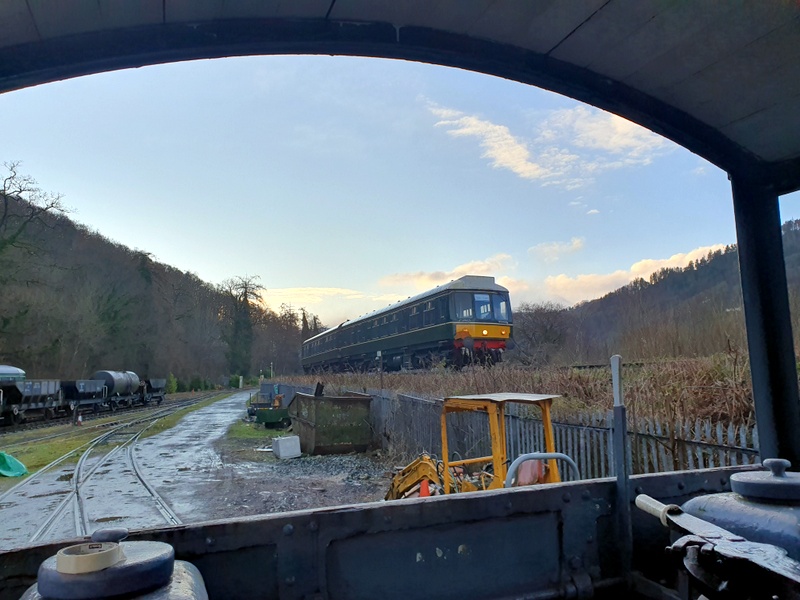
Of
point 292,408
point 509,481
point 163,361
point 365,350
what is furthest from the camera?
point 163,361

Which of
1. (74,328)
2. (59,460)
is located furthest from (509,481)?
(74,328)

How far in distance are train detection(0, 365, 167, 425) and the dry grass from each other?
2489cm

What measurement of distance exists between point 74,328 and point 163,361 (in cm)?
2022

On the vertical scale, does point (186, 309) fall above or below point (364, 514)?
above

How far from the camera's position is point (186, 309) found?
76938mm

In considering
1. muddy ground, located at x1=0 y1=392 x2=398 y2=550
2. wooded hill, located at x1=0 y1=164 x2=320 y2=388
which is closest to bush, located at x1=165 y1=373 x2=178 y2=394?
wooded hill, located at x1=0 y1=164 x2=320 y2=388

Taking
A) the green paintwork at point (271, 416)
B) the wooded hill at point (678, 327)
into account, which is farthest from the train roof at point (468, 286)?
the green paintwork at point (271, 416)

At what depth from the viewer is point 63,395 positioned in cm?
3300

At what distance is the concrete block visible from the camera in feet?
51.3

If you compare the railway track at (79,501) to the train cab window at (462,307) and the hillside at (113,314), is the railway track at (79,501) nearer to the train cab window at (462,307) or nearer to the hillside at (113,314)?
the train cab window at (462,307)

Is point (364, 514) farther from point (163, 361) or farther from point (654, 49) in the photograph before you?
point (163, 361)

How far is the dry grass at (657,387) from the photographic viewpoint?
666cm

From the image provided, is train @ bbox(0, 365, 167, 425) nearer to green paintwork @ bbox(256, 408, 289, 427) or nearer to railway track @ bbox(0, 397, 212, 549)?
green paintwork @ bbox(256, 408, 289, 427)

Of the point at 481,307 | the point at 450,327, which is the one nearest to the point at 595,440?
the point at 450,327
